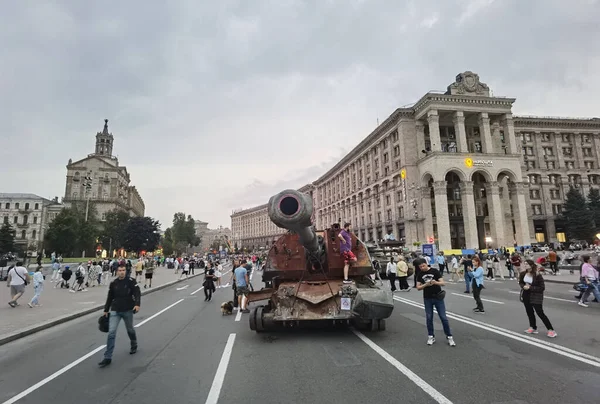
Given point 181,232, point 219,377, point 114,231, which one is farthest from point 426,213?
A: point 181,232

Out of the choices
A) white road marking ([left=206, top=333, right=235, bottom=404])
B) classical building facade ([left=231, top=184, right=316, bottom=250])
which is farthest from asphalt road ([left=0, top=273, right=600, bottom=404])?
classical building facade ([left=231, top=184, right=316, bottom=250])

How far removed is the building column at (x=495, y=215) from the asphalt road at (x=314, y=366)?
45157mm

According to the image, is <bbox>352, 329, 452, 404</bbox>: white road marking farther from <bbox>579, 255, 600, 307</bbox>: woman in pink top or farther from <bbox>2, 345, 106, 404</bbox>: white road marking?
<bbox>579, 255, 600, 307</bbox>: woman in pink top

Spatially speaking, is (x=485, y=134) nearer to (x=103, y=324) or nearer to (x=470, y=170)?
(x=470, y=170)

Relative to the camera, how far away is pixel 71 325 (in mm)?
9898

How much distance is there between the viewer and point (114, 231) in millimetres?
65625

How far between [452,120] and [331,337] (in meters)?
56.1

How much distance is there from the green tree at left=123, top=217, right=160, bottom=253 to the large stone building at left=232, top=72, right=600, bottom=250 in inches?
1695

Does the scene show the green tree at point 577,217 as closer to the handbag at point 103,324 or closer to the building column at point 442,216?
the building column at point 442,216

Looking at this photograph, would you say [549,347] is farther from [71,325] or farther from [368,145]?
[368,145]

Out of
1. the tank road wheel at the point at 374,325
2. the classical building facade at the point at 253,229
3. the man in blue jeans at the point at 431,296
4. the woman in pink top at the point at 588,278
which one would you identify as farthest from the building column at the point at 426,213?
the classical building facade at the point at 253,229

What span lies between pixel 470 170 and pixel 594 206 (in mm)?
28376

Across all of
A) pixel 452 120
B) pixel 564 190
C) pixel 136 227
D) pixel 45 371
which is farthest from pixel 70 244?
pixel 564 190

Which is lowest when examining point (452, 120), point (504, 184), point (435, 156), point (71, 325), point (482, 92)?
point (71, 325)
